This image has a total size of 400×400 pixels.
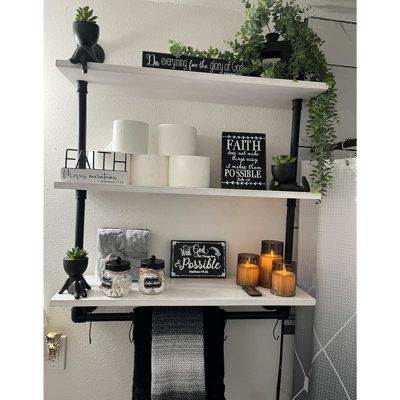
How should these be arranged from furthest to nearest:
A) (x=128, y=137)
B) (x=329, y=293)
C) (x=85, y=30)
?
(x=329, y=293) → (x=128, y=137) → (x=85, y=30)

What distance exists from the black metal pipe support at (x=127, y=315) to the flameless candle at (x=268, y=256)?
0.12 metres

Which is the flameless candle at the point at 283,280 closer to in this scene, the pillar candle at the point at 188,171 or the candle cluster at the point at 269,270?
the candle cluster at the point at 269,270

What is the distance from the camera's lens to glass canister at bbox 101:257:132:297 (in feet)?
3.22

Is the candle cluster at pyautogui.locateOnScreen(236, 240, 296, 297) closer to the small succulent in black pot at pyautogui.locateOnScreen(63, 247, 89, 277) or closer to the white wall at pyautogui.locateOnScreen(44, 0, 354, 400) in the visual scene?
the white wall at pyautogui.locateOnScreen(44, 0, 354, 400)

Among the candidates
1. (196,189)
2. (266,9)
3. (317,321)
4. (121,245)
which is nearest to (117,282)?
(121,245)

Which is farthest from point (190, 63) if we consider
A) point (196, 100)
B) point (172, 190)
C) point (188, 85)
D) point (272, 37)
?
point (172, 190)

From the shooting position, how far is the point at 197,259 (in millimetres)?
1225

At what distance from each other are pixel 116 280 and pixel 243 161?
563mm

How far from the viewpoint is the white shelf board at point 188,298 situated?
96cm

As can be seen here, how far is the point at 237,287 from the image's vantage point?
44.4 inches

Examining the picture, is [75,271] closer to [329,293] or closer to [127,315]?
[127,315]

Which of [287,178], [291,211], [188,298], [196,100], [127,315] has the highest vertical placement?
[196,100]

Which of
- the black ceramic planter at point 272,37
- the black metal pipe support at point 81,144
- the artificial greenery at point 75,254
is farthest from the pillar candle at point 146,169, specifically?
the black ceramic planter at point 272,37
